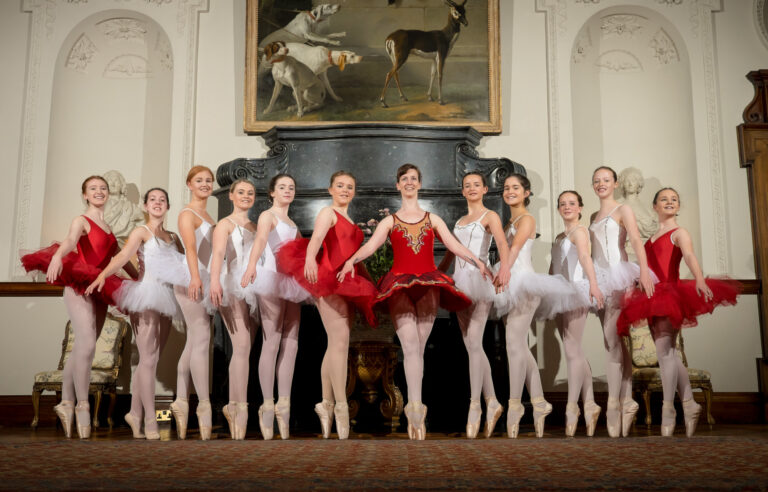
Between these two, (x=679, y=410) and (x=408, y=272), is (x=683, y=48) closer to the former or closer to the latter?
(x=679, y=410)

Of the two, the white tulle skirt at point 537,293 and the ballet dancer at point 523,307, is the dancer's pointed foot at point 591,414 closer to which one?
the ballet dancer at point 523,307

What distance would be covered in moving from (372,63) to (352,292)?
3.70 m

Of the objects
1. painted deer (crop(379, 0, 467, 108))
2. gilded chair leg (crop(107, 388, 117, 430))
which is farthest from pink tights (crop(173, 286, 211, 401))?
painted deer (crop(379, 0, 467, 108))

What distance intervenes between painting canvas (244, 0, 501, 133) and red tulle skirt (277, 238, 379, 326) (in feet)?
9.80

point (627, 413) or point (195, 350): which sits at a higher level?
point (195, 350)

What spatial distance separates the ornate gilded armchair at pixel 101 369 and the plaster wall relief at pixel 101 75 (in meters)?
1.16

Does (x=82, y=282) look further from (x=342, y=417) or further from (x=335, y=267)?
(x=342, y=417)

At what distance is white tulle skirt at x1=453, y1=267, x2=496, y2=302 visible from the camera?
185 inches

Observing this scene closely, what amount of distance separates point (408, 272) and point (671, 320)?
1.70 meters

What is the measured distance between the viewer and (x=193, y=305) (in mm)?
4695

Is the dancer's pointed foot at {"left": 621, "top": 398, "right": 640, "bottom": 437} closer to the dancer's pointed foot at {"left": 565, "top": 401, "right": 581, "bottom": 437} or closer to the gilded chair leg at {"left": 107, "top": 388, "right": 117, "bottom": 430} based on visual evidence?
the dancer's pointed foot at {"left": 565, "top": 401, "right": 581, "bottom": 437}

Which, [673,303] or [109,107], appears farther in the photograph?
[109,107]

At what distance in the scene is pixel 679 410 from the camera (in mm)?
6699

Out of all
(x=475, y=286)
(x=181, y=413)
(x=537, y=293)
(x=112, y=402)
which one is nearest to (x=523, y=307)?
(x=537, y=293)
